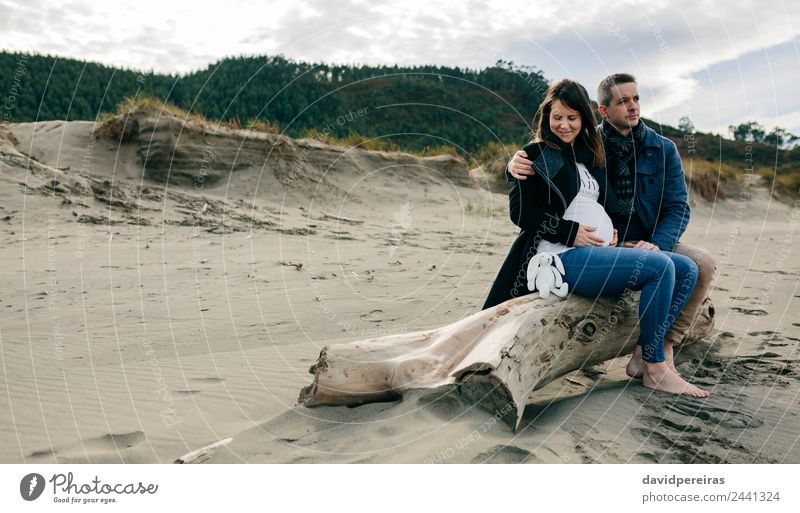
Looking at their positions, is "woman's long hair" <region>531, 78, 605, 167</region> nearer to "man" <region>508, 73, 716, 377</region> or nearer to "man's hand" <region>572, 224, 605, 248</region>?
"man" <region>508, 73, 716, 377</region>

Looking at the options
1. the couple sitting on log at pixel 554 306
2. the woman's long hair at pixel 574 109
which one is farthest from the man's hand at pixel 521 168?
the woman's long hair at pixel 574 109

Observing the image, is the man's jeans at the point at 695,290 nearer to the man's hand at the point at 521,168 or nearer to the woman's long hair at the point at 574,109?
the woman's long hair at the point at 574,109

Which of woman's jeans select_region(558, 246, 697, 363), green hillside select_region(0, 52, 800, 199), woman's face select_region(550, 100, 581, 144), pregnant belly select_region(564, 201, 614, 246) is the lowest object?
woman's jeans select_region(558, 246, 697, 363)

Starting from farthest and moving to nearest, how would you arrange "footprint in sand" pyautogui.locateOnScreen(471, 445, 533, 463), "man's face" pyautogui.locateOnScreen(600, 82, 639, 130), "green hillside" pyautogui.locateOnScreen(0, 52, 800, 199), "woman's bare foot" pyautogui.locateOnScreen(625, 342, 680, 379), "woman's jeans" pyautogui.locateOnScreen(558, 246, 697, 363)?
"green hillside" pyautogui.locateOnScreen(0, 52, 800, 199) → "man's face" pyautogui.locateOnScreen(600, 82, 639, 130) → "woman's bare foot" pyautogui.locateOnScreen(625, 342, 680, 379) → "woman's jeans" pyautogui.locateOnScreen(558, 246, 697, 363) → "footprint in sand" pyautogui.locateOnScreen(471, 445, 533, 463)

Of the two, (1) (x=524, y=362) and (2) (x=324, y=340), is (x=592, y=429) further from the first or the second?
(2) (x=324, y=340)

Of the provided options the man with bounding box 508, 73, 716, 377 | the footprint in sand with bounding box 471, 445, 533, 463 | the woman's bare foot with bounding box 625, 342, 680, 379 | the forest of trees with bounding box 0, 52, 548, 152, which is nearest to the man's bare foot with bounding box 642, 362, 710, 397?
the woman's bare foot with bounding box 625, 342, 680, 379

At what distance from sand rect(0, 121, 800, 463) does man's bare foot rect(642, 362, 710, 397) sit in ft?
0.25

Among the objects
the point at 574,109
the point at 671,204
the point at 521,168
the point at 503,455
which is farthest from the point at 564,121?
the point at 503,455

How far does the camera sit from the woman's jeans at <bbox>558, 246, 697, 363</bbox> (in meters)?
4.21

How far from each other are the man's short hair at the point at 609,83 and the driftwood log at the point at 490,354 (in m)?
1.45

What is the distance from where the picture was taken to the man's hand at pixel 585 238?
14.0ft

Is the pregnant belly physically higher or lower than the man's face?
lower
